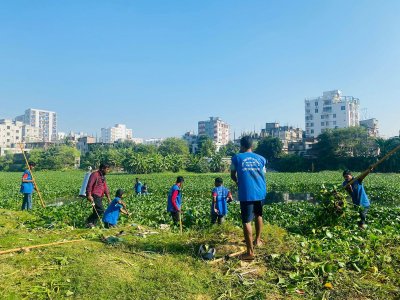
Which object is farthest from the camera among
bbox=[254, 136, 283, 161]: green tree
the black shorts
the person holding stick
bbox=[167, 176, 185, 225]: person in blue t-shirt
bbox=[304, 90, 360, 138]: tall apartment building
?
bbox=[304, 90, 360, 138]: tall apartment building

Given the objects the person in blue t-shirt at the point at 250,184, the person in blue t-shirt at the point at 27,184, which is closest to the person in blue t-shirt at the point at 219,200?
the person in blue t-shirt at the point at 250,184

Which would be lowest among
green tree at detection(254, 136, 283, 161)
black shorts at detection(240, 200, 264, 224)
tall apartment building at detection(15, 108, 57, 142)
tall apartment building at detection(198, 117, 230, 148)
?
black shorts at detection(240, 200, 264, 224)

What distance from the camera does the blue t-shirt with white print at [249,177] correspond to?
4.90 meters

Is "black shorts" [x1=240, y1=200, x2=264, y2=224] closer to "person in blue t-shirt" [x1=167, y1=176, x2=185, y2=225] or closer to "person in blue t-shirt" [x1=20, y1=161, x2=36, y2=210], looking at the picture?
"person in blue t-shirt" [x1=167, y1=176, x2=185, y2=225]

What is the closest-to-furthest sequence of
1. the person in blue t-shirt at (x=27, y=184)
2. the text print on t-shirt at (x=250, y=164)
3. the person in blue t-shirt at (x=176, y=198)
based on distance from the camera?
1. the text print on t-shirt at (x=250, y=164)
2. the person in blue t-shirt at (x=176, y=198)
3. the person in blue t-shirt at (x=27, y=184)

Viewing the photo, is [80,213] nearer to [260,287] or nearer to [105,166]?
[105,166]

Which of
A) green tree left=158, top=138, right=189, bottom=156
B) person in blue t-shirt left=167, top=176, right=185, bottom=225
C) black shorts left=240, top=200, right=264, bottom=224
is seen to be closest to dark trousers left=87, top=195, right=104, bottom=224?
person in blue t-shirt left=167, top=176, right=185, bottom=225

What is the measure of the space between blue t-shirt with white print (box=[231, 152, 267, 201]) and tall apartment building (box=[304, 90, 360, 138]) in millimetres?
93958

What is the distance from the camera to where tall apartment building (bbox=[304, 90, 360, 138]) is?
304 ft

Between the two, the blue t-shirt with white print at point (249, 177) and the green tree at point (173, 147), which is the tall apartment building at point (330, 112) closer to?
the green tree at point (173, 147)

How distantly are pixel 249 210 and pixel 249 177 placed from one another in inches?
20.1

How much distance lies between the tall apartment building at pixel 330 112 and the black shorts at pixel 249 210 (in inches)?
3699

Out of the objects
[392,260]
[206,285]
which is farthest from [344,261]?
[206,285]

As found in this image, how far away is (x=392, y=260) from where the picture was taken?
498 cm
